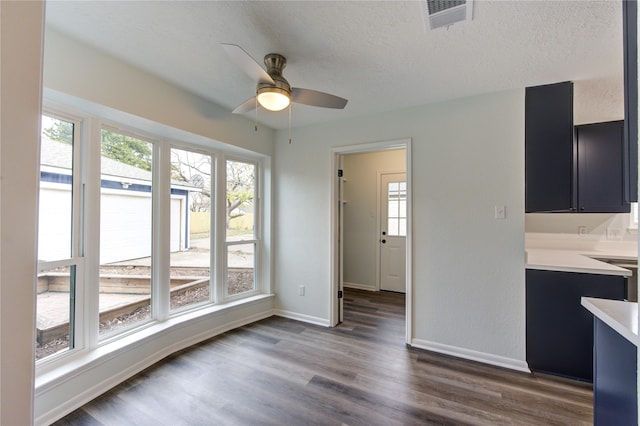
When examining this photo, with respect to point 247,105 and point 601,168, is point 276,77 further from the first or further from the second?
point 601,168

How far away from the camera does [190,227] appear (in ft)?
9.39

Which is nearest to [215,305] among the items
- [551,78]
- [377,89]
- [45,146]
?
[45,146]

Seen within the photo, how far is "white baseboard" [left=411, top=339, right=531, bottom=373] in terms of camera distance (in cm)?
Answer: 229

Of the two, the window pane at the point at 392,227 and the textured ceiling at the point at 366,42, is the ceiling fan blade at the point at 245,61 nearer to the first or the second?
the textured ceiling at the point at 366,42

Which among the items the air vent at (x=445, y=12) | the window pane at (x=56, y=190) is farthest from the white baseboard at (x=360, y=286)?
the air vent at (x=445, y=12)

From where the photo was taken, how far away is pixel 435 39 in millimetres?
1694

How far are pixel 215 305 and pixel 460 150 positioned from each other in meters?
3.05

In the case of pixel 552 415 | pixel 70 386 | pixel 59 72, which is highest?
pixel 59 72

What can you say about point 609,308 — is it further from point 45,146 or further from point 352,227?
point 352,227

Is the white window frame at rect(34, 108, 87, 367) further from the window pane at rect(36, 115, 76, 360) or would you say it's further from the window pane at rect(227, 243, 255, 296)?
the window pane at rect(227, 243, 255, 296)

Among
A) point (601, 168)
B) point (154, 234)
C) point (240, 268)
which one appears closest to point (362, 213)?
point (240, 268)

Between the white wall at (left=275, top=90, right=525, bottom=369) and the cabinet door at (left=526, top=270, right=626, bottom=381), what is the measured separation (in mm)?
86

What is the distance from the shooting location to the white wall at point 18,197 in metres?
0.47

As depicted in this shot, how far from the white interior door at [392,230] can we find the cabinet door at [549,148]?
225cm
